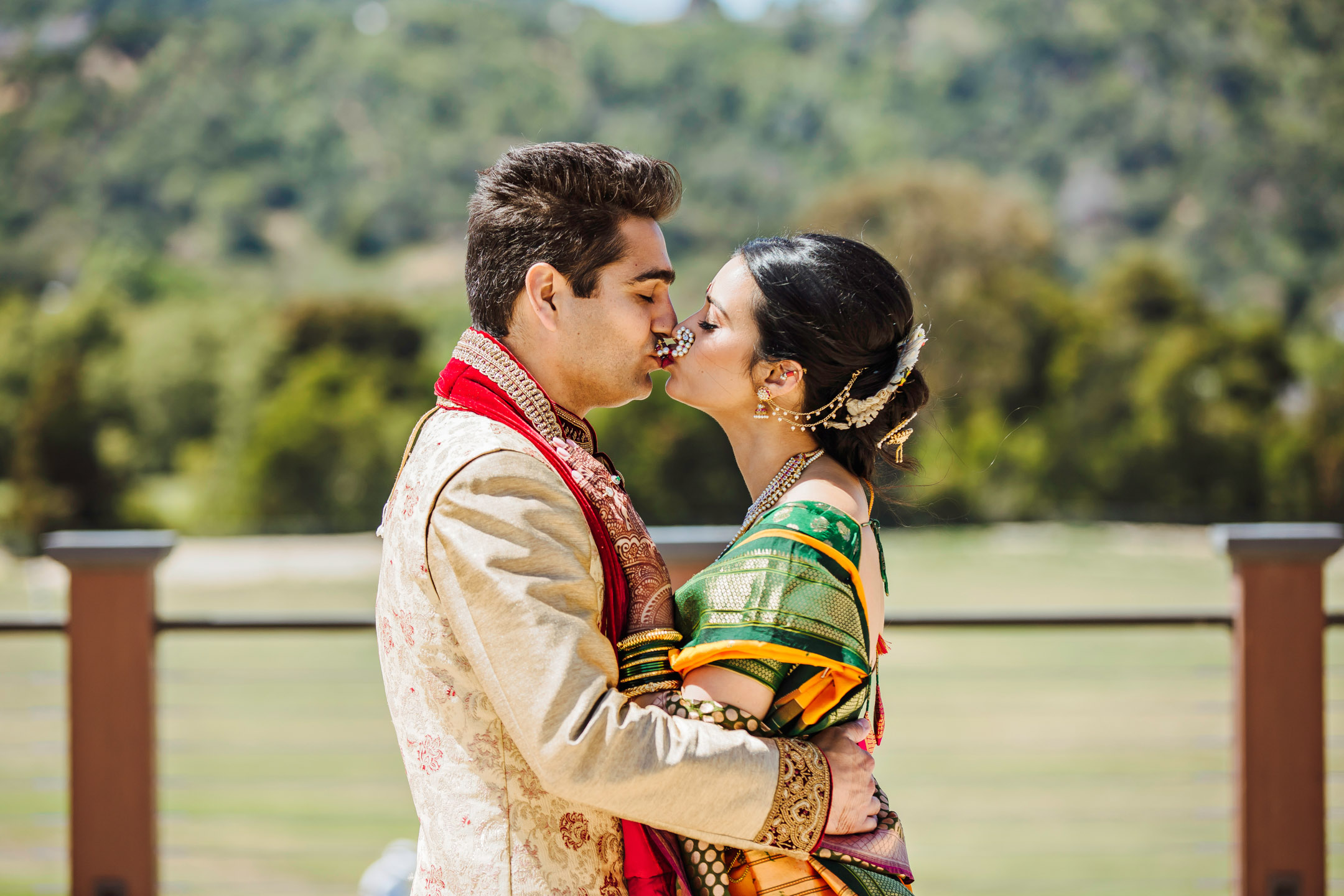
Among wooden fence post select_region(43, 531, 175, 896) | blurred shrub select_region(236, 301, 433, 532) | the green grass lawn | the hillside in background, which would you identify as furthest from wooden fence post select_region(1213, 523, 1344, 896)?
blurred shrub select_region(236, 301, 433, 532)

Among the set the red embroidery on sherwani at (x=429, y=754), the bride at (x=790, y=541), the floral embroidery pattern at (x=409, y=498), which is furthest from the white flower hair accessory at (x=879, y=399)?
the red embroidery on sherwani at (x=429, y=754)

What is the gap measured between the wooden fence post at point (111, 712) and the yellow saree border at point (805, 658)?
1876mm

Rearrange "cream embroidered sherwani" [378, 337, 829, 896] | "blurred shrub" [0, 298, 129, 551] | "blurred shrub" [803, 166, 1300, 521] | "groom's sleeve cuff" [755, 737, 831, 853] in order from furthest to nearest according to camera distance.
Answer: "blurred shrub" [803, 166, 1300, 521] → "blurred shrub" [0, 298, 129, 551] → "groom's sleeve cuff" [755, 737, 831, 853] → "cream embroidered sherwani" [378, 337, 829, 896]

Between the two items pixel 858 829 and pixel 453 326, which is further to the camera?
pixel 453 326

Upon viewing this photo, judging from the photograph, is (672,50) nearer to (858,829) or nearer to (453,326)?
(453,326)

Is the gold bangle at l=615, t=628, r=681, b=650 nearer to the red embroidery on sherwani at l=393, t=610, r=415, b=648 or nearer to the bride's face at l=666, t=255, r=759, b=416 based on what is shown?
the red embroidery on sherwani at l=393, t=610, r=415, b=648

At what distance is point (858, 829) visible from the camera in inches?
62.7

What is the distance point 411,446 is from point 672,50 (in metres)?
59.0

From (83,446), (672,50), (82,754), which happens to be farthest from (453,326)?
(82,754)

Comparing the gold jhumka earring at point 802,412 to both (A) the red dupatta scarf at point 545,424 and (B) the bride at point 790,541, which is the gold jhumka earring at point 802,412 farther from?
(A) the red dupatta scarf at point 545,424

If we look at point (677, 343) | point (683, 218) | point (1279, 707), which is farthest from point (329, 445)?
point (677, 343)

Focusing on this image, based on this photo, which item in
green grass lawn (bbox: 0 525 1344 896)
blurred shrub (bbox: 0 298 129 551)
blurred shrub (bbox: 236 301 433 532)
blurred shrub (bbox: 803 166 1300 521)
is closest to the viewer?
green grass lawn (bbox: 0 525 1344 896)

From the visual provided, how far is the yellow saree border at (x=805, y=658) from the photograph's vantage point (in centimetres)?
152

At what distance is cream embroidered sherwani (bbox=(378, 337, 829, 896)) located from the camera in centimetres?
141
